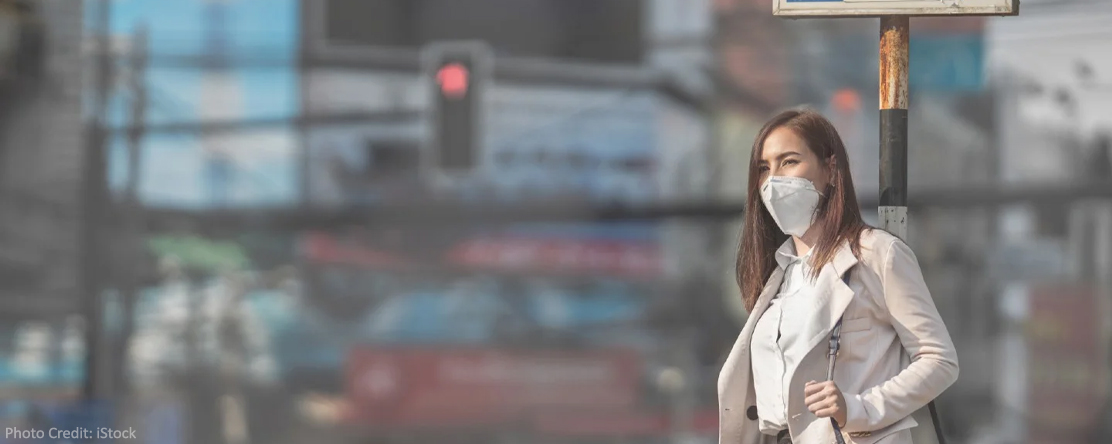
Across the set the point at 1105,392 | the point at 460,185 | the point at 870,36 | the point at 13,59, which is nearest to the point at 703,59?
the point at 870,36

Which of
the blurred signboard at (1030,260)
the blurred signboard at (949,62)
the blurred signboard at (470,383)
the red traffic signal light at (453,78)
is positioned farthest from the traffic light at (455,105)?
the blurred signboard at (1030,260)

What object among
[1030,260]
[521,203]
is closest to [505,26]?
[521,203]

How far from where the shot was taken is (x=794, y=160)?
200 cm

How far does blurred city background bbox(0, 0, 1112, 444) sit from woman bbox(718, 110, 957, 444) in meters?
4.21

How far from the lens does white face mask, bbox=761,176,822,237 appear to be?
1.97m

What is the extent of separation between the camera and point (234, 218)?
6.68 metres

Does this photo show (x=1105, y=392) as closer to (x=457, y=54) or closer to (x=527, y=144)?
(x=527, y=144)

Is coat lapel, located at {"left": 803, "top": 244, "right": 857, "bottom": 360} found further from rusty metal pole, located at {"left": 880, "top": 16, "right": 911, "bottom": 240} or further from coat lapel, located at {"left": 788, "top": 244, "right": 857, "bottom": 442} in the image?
rusty metal pole, located at {"left": 880, "top": 16, "right": 911, "bottom": 240}

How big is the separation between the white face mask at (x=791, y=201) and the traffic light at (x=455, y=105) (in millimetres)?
4611

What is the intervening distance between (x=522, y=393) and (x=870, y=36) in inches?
89.3

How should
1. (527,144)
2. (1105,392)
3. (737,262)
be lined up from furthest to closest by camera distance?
(527,144) → (1105,392) → (737,262)

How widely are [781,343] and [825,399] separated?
140 millimetres

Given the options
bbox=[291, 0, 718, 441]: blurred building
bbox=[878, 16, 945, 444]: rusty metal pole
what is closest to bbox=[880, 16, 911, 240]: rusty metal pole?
bbox=[878, 16, 945, 444]: rusty metal pole

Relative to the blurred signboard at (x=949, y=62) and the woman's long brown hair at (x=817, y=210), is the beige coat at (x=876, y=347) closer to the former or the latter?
the woman's long brown hair at (x=817, y=210)
